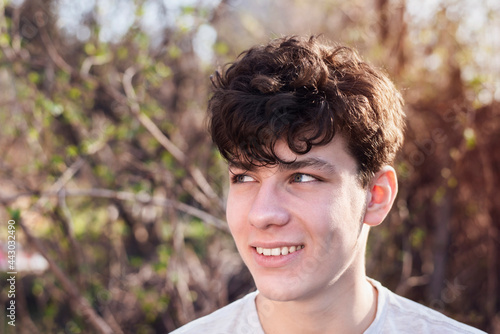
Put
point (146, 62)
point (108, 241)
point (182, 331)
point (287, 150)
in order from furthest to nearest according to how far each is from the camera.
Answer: point (108, 241), point (146, 62), point (182, 331), point (287, 150)

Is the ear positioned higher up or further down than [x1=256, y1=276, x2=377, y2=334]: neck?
higher up

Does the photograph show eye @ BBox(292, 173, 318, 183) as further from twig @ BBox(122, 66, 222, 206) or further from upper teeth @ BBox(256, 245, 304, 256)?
twig @ BBox(122, 66, 222, 206)

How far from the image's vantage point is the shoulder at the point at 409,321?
1790 mm

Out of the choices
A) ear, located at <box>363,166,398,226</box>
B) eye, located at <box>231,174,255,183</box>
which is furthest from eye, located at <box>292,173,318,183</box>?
ear, located at <box>363,166,398,226</box>

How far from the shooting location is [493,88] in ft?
11.6

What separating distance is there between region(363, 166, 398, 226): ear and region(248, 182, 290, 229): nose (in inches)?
15.4

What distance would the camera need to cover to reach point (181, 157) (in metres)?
3.43

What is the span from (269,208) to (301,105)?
1.20 ft

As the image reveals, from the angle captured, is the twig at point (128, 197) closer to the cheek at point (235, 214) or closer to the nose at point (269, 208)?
the cheek at point (235, 214)

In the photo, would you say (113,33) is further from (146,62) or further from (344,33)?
(344,33)

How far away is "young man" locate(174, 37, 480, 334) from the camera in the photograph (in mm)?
1646

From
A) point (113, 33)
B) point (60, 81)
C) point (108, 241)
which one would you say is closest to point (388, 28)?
point (113, 33)

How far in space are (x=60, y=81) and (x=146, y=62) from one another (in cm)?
66

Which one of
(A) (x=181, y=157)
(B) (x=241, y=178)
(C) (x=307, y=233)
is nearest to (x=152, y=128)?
(A) (x=181, y=157)
